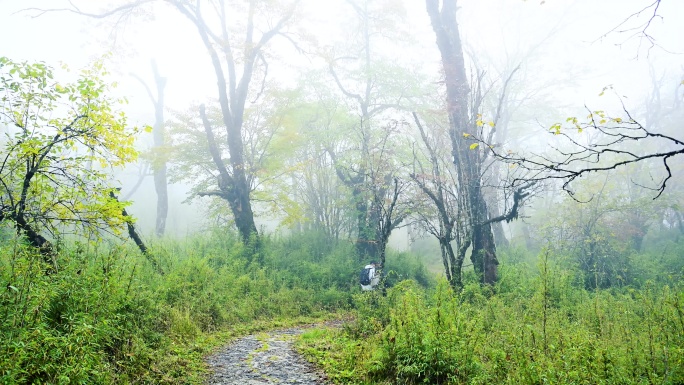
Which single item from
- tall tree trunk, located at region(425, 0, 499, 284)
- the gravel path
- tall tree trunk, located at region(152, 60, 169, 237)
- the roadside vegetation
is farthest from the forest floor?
tall tree trunk, located at region(152, 60, 169, 237)

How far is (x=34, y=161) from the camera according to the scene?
5035mm

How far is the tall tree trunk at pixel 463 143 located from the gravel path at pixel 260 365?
16.3 ft

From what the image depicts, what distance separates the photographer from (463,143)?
9633mm

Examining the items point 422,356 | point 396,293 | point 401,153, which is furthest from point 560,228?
point 422,356

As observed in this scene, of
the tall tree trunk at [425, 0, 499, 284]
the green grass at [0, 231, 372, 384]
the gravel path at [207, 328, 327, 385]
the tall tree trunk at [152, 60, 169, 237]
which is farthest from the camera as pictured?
the tall tree trunk at [152, 60, 169, 237]

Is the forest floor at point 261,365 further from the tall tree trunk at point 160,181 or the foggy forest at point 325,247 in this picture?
the tall tree trunk at point 160,181

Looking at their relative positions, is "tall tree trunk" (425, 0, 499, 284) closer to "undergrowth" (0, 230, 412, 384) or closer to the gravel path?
"undergrowth" (0, 230, 412, 384)

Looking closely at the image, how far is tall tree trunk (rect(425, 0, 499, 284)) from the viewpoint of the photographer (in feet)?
29.6

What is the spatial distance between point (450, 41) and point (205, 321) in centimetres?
970

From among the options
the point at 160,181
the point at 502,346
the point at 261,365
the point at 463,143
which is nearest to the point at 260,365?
the point at 261,365

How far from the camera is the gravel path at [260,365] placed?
4875mm

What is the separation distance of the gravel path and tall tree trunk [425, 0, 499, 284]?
4.97m

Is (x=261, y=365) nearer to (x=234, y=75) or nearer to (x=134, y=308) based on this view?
(x=134, y=308)

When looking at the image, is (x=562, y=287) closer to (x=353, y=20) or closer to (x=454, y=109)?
(x=454, y=109)
